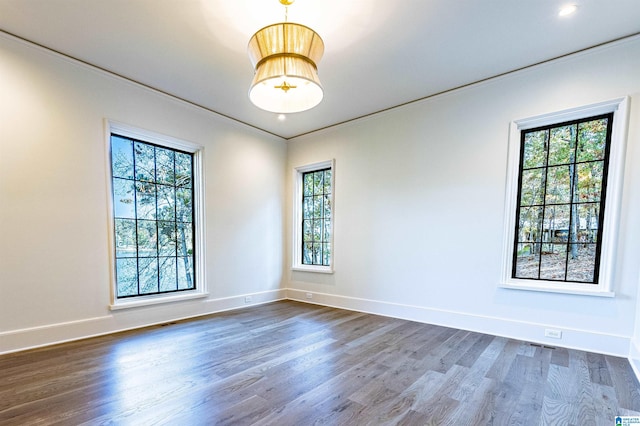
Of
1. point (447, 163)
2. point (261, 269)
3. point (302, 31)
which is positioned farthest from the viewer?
point (261, 269)

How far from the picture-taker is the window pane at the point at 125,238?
11.1 ft

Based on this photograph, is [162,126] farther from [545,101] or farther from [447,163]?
[545,101]

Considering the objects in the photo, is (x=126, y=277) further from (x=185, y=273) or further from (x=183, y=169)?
(x=183, y=169)

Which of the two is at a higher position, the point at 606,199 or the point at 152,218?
the point at 606,199

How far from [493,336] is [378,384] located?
1.85 meters

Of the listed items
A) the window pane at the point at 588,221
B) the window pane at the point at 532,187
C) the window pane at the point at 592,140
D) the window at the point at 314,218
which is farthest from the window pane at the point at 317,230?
the window pane at the point at 592,140

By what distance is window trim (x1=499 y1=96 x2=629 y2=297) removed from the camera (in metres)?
2.62

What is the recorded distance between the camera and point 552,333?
114 inches

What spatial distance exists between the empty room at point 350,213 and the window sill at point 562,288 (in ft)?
0.10

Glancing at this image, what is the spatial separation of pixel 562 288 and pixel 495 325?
2.60 feet

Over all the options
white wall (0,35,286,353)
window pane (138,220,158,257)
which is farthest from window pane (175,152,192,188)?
window pane (138,220,158,257)

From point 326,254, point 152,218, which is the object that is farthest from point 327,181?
point 152,218

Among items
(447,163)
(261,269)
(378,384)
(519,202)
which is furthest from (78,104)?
(519,202)

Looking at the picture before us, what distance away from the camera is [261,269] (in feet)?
16.0
